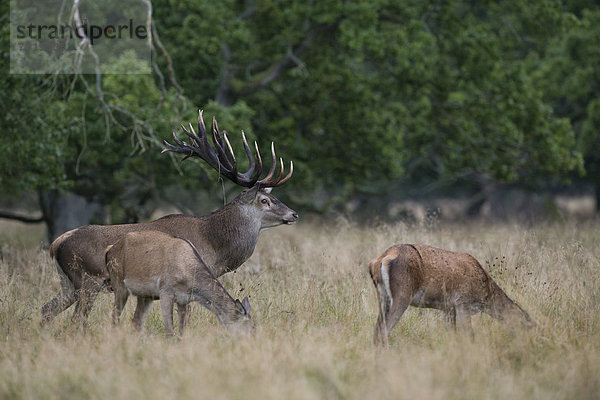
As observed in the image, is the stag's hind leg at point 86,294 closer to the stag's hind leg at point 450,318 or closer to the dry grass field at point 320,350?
the dry grass field at point 320,350

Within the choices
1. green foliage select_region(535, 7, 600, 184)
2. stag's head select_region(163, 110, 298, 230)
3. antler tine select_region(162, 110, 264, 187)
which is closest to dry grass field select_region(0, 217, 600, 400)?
stag's head select_region(163, 110, 298, 230)

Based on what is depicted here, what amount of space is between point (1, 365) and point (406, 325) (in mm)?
3420

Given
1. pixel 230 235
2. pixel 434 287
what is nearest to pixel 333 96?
pixel 230 235

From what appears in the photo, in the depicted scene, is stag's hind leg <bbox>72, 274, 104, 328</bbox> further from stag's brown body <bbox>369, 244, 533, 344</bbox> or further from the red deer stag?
stag's brown body <bbox>369, 244, 533, 344</bbox>

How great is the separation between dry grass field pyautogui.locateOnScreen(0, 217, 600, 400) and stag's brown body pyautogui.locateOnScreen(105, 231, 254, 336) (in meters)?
0.20

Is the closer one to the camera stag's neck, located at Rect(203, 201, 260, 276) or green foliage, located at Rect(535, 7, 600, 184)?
stag's neck, located at Rect(203, 201, 260, 276)

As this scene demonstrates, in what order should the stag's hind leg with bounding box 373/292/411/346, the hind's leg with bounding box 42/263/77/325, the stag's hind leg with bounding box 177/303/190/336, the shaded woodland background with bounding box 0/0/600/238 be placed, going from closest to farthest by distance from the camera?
1. the stag's hind leg with bounding box 373/292/411/346
2. the stag's hind leg with bounding box 177/303/190/336
3. the hind's leg with bounding box 42/263/77/325
4. the shaded woodland background with bounding box 0/0/600/238

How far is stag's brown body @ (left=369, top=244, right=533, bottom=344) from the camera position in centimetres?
654

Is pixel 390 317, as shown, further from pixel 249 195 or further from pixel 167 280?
pixel 249 195

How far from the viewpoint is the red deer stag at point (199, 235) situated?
754 cm

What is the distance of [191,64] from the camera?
15.6 meters

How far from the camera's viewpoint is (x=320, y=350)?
562 centimetres

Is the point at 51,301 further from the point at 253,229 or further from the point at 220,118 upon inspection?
the point at 220,118

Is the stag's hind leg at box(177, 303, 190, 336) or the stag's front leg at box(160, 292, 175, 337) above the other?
the stag's front leg at box(160, 292, 175, 337)
